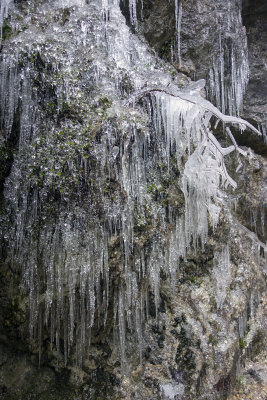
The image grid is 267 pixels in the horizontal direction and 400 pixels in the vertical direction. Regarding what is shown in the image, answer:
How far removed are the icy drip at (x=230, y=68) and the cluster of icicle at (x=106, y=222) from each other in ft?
8.31

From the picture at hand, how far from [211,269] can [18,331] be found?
3.16 metres

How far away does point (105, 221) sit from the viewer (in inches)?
152

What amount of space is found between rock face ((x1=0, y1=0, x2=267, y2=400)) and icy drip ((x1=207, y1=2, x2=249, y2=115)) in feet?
5.17

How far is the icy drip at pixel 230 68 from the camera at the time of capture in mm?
6637

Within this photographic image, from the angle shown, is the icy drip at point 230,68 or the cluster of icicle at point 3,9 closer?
the cluster of icicle at point 3,9

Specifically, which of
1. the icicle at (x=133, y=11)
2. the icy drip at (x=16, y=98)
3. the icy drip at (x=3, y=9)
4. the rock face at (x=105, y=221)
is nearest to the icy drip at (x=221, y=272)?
the rock face at (x=105, y=221)

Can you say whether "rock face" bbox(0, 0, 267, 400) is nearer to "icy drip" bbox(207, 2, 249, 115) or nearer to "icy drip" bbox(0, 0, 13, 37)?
"icy drip" bbox(0, 0, 13, 37)

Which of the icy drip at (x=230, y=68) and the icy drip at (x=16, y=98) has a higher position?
the icy drip at (x=230, y=68)

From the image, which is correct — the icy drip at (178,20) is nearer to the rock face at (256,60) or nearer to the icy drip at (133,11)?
the icy drip at (133,11)

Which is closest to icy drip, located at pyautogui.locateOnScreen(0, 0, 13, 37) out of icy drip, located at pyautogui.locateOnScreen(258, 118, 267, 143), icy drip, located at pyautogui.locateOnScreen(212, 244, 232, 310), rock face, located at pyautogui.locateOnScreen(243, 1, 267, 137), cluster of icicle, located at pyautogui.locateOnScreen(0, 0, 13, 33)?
cluster of icicle, located at pyautogui.locateOnScreen(0, 0, 13, 33)

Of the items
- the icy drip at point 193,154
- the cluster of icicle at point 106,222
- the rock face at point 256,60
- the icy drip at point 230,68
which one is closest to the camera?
the cluster of icicle at point 106,222

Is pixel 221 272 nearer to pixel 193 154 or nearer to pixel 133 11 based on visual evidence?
pixel 193 154

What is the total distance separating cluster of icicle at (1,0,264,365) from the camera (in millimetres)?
3756

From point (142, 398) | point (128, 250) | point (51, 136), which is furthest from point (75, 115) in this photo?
point (142, 398)
